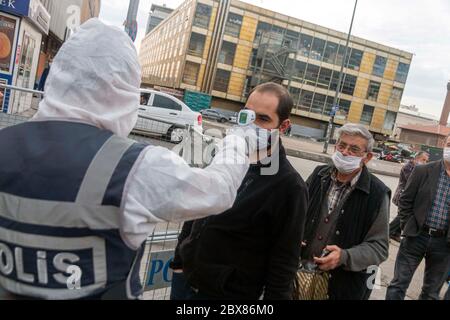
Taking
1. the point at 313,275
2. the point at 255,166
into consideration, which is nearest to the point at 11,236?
the point at 255,166

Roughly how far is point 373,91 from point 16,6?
44.3 meters

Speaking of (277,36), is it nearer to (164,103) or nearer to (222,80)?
(222,80)

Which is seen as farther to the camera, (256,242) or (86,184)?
(256,242)

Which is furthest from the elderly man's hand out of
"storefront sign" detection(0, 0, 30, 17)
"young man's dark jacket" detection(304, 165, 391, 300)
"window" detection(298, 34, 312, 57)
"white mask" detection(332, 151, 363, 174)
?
"window" detection(298, 34, 312, 57)

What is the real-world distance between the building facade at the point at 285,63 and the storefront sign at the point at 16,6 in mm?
32023

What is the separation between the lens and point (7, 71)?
8.84 metres

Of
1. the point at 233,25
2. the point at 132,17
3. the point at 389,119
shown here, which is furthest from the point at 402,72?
the point at 132,17

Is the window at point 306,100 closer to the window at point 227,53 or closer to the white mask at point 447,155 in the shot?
the window at point 227,53

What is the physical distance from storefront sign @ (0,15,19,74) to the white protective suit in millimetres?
8989

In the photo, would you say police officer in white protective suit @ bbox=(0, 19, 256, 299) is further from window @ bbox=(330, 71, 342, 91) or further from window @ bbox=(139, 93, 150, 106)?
window @ bbox=(330, 71, 342, 91)

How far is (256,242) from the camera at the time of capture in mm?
1865

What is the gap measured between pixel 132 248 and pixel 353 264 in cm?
150

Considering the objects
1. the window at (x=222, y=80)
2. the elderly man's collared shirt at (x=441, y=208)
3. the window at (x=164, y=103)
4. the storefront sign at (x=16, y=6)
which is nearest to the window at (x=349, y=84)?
the window at (x=222, y=80)

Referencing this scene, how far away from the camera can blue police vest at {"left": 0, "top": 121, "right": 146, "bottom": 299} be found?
107 cm
